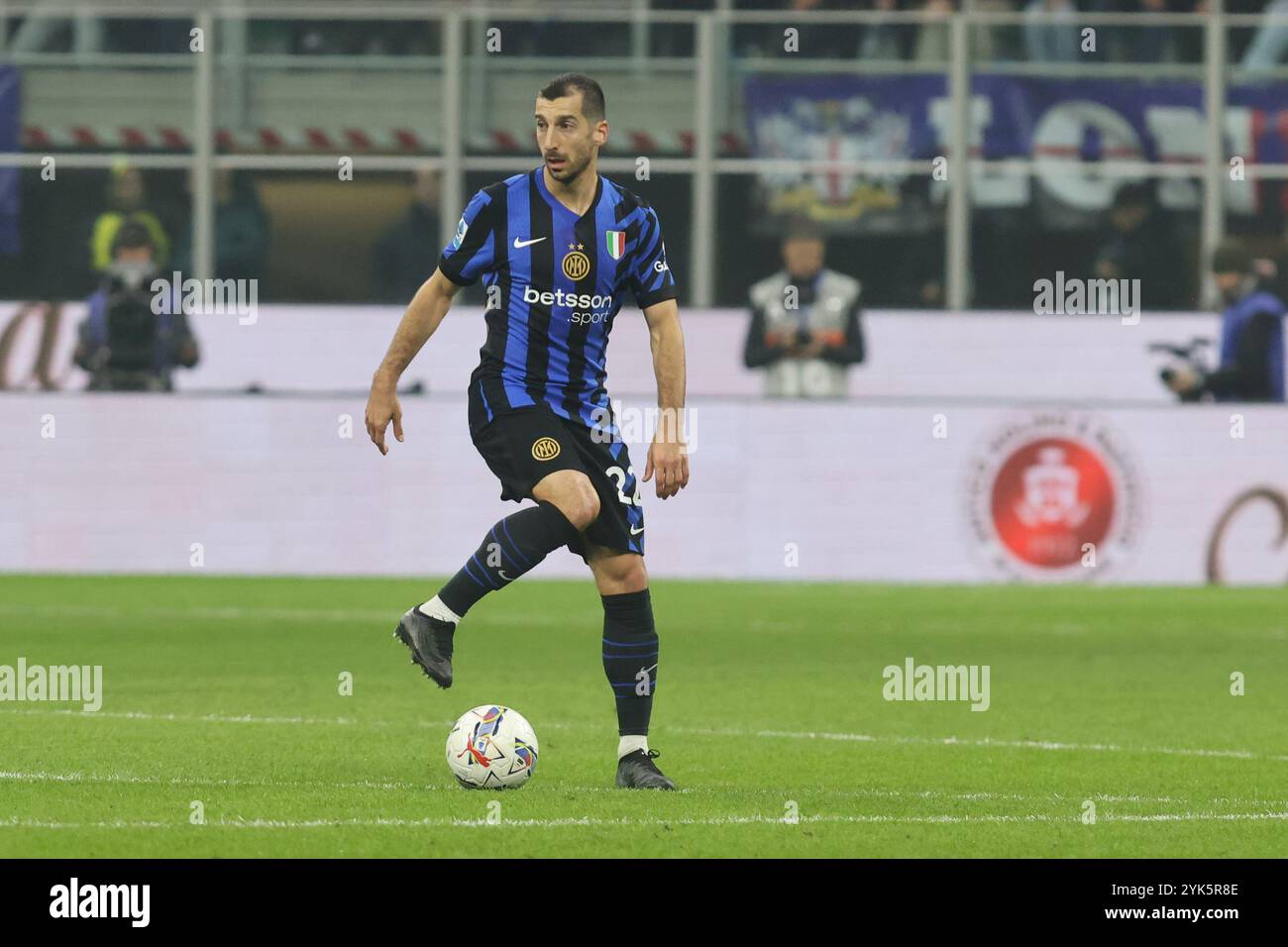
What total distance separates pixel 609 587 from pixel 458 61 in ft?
38.0

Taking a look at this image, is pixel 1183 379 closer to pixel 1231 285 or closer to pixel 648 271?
pixel 1231 285

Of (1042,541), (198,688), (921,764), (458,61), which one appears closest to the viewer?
(921,764)

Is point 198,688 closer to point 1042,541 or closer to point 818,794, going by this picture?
point 818,794

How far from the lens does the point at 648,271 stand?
25.7 ft

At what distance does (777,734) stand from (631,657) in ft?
5.91

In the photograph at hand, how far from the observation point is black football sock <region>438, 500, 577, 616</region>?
755cm

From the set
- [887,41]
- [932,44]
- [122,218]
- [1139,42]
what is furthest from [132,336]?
[1139,42]

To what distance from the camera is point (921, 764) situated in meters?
8.60

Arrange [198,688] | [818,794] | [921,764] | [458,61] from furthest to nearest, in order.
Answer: [458,61], [198,688], [921,764], [818,794]

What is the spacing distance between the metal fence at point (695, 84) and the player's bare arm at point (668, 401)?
431 inches

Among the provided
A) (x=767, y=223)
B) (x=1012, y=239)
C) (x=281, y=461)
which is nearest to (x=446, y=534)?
(x=281, y=461)

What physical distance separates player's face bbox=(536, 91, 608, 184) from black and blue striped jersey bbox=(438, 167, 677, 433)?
14cm

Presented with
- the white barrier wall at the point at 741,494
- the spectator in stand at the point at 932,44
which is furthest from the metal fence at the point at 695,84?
the white barrier wall at the point at 741,494

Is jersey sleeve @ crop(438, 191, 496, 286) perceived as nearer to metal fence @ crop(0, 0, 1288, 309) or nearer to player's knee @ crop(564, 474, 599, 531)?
player's knee @ crop(564, 474, 599, 531)
